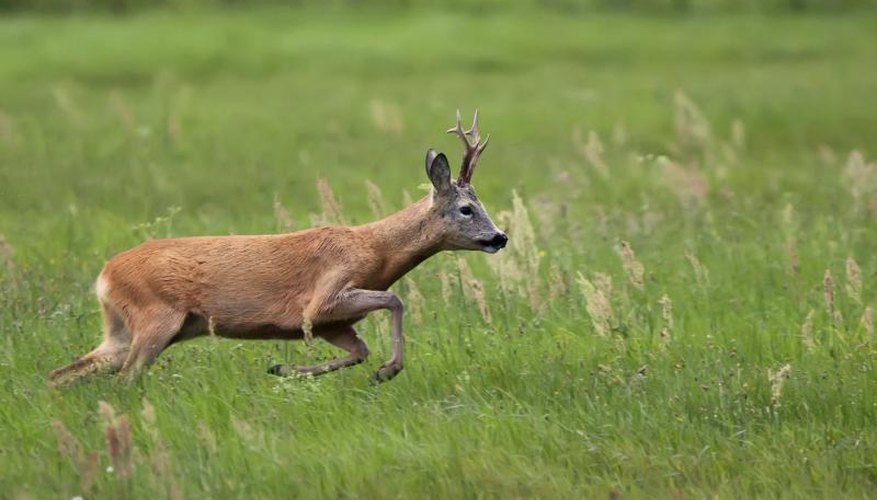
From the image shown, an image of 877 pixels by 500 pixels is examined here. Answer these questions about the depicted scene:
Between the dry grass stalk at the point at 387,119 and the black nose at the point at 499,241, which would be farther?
the dry grass stalk at the point at 387,119

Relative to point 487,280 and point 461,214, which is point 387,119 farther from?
point 461,214

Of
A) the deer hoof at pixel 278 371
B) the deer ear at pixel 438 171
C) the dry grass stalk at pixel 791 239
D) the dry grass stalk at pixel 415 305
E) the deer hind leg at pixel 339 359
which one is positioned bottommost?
the deer hoof at pixel 278 371

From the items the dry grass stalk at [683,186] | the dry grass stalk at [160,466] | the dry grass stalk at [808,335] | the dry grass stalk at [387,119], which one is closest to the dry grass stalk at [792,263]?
the dry grass stalk at [808,335]

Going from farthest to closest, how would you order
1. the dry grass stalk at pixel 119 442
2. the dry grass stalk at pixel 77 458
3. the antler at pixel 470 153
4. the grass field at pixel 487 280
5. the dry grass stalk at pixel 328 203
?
1. the dry grass stalk at pixel 328 203
2. the antler at pixel 470 153
3. the grass field at pixel 487 280
4. the dry grass stalk at pixel 77 458
5. the dry grass stalk at pixel 119 442

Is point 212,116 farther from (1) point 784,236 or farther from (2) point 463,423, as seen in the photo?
(2) point 463,423

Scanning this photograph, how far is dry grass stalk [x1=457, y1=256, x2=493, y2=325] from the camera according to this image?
867 centimetres

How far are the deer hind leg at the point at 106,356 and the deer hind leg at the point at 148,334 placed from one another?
10 centimetres

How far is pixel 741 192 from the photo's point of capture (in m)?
14.6

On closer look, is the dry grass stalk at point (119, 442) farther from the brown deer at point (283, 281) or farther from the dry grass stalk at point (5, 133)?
the dry grass stalk at point (5, 133)

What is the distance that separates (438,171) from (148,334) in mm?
1667

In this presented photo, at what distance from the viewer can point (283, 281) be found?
8617 millimetres

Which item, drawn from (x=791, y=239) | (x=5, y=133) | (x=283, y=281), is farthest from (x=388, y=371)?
(x=5, y=133)

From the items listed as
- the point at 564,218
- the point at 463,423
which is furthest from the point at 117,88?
the point at 463,423

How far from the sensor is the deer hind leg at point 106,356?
322 inches
